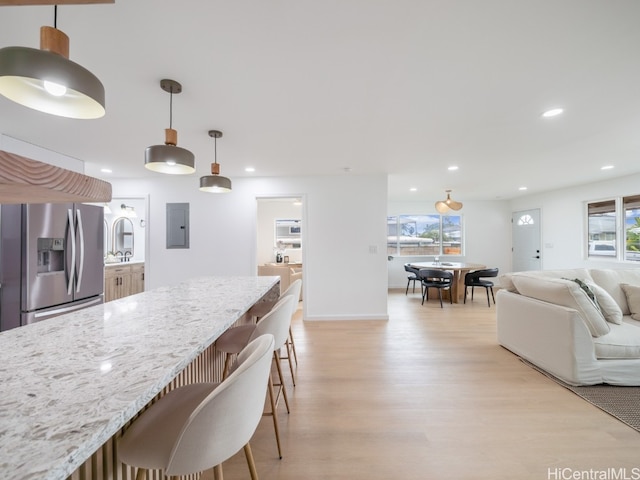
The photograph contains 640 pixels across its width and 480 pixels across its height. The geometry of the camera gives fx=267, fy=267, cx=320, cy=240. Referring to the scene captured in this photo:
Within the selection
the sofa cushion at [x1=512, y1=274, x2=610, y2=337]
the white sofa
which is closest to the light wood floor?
the white sofa

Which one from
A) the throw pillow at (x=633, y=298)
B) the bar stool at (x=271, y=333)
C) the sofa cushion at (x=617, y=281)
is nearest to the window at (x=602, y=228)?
the sofa cushion at (x=617, y=281)

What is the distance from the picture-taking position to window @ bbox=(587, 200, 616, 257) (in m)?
4.76

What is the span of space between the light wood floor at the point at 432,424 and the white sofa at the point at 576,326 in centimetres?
22

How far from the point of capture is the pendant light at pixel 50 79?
2.60 ft

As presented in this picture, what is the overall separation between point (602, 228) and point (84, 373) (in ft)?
23.8

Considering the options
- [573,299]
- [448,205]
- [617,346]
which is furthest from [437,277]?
→ [617,346]

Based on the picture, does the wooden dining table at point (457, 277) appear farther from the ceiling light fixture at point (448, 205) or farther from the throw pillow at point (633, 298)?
the throw pillow at point (633, 298)

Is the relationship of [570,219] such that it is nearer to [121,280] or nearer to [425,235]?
[425,235]

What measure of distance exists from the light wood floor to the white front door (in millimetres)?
4641

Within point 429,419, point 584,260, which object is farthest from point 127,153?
point 584,260

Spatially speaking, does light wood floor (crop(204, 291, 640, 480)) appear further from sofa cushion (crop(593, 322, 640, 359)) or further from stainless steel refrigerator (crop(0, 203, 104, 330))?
stainless steel refrigerator (crop(0, 203, 104, 330))

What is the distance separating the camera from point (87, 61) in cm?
160

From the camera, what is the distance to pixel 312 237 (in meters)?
4.30

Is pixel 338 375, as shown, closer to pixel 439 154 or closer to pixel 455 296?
pixel 439 154
